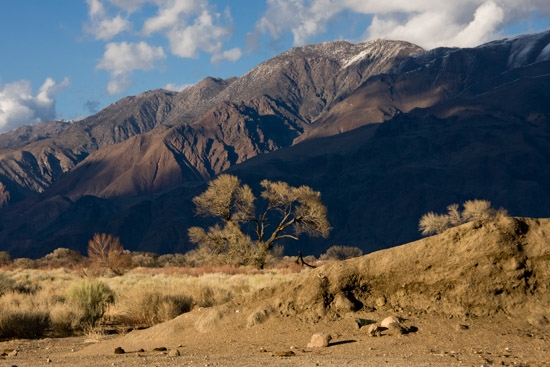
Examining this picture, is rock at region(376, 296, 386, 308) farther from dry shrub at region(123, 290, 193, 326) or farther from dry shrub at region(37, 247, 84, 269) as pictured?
dry shrub at region(37, 247, 84, 269)

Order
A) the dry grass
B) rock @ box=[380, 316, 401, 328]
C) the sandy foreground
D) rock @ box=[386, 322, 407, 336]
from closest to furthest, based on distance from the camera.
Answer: the sandy foreground → rock @ box=[386, 322, 407, 336] → rock @ box=[380, 316, 401, 328] → the dry grass

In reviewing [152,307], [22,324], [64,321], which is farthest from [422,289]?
[22,324]

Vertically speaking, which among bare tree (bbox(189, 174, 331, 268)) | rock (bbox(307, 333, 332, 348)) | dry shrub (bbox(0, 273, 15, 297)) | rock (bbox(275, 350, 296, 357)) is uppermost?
bare tree (bbox(189, 174, 331, 268))

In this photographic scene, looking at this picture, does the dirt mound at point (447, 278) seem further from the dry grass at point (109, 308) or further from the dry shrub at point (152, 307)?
the dry shrub at point (152, 307)

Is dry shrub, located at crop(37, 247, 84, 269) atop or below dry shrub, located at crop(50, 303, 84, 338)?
atop

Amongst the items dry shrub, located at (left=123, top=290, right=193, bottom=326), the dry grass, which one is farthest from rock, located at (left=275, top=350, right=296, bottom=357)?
dry shrub, located at (left=123, top=290, right=193, bottom=326)

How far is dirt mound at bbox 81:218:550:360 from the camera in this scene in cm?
1196

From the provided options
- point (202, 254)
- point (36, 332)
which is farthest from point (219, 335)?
point (202, 254)

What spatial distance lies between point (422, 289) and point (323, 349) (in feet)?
8.75

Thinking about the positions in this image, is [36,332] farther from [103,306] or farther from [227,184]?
[227,184]

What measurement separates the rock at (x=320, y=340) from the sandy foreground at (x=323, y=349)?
0.13m

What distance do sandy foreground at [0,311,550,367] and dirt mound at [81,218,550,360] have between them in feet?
0.26

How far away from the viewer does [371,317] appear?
1239cm

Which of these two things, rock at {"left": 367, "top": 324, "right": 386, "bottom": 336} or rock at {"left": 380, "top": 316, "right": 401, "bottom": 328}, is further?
rock at {"left": 380, "top": 316, "right": 401, "bottom": 328}
